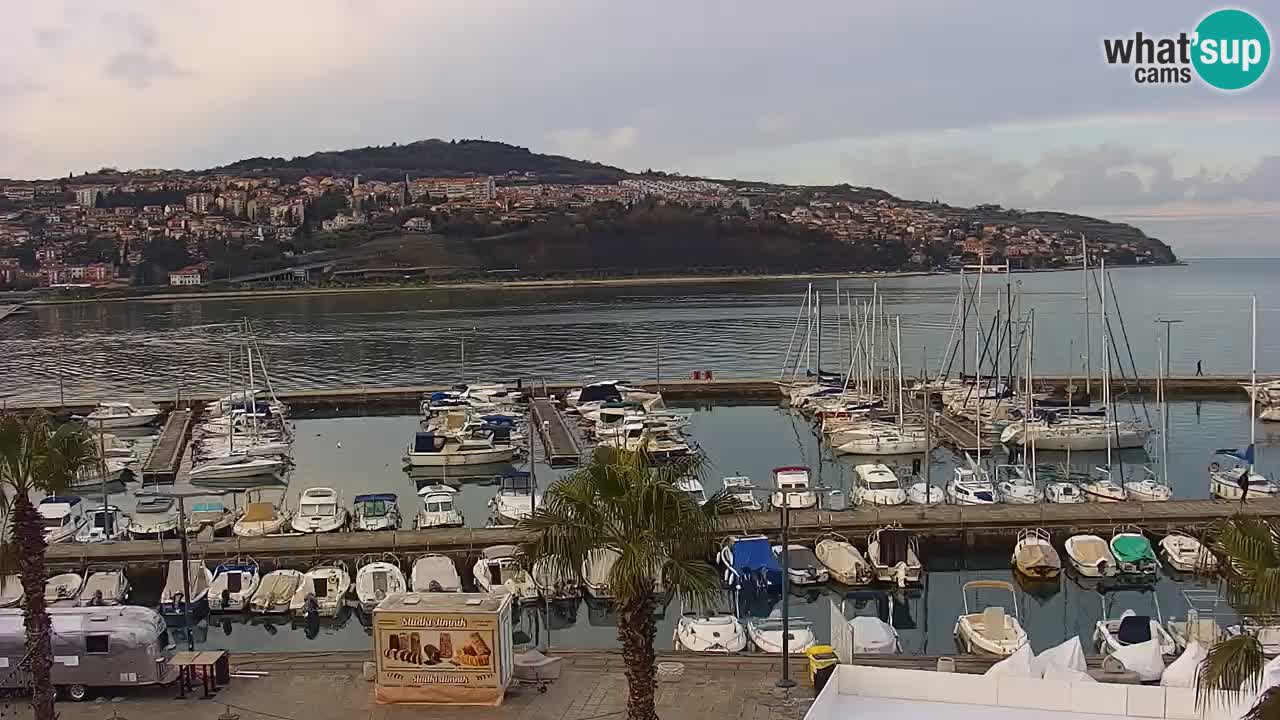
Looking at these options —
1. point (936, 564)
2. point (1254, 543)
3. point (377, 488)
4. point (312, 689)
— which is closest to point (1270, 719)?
point (1254, 543)

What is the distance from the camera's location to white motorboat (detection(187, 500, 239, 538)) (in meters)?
23.9

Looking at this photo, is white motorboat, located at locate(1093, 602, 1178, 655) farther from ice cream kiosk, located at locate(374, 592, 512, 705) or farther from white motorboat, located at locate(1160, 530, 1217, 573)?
ice cream kiosk, located at locate(374, 592, 512, 705)

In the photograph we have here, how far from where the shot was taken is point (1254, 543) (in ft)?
19.9

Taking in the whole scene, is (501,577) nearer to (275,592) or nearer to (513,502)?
(275,592)

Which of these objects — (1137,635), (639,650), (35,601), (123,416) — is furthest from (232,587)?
(123,416)

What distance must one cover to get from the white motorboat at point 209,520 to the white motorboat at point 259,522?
417 mm

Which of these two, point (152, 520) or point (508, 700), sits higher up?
point (508, 700)

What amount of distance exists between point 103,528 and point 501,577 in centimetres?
996

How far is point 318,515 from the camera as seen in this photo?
960 inches

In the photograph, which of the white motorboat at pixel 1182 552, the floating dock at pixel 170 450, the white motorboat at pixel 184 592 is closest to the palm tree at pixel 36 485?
the white motorboat at pixel 184 592

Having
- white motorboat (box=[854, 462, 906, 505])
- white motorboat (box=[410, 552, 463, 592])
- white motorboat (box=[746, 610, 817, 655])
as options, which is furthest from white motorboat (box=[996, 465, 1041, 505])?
white motorboat (box=[410, 552, 463, 592])

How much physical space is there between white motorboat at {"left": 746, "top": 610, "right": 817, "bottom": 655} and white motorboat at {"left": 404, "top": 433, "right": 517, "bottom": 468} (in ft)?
63.9

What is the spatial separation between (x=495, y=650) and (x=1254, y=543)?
7995mm

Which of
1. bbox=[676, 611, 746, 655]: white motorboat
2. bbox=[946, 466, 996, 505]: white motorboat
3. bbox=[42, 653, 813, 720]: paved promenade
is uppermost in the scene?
bbox=[42, 653, 813, 720]: paved promenade
